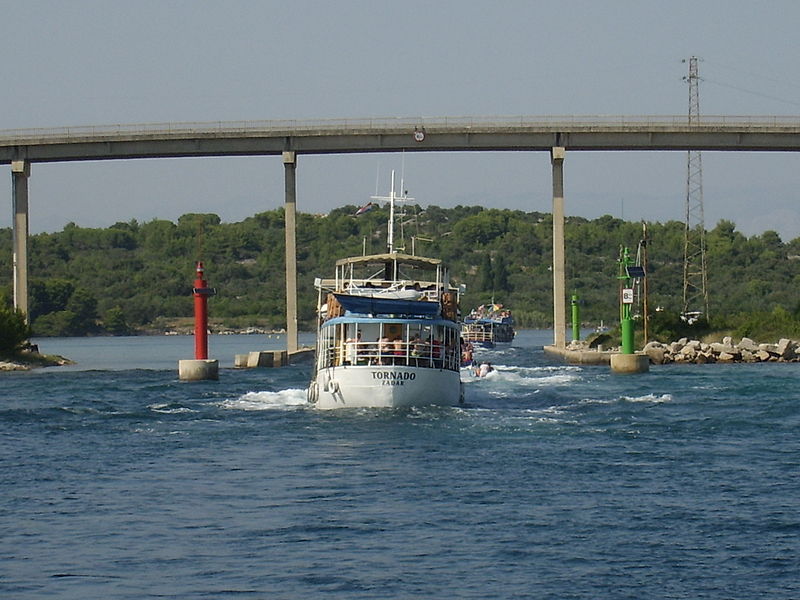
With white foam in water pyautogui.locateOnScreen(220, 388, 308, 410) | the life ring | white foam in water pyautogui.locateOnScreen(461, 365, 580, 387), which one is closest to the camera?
the life ring

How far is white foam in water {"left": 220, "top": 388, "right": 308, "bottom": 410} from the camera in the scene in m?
55.2

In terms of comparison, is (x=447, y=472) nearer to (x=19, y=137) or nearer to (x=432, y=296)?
(x=432, y=296)

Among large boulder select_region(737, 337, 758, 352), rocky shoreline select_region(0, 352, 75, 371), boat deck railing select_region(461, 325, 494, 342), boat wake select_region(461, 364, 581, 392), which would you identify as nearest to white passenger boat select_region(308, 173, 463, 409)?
boat wake select_region(461, 364, 581, 392)

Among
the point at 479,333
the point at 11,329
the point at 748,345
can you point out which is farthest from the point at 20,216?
the point at 479,333

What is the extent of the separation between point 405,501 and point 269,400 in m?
29.2

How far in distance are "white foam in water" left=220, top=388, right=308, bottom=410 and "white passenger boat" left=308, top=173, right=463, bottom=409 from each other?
2627 millimetres

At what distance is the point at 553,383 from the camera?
68.9 metres

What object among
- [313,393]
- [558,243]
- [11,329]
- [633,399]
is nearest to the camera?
[313,393]

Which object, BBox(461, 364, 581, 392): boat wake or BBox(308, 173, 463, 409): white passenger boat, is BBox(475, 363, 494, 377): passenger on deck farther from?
BBox(308, 173, 463, 409): white passenger boat

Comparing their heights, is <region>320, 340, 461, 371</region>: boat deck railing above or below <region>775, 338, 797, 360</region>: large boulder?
above

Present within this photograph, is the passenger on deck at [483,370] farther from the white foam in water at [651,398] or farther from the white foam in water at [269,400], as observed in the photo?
the white foam in water at [651,398]

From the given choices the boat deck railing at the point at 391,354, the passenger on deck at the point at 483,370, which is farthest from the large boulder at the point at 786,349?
the boat deck railing at the point at 391,354

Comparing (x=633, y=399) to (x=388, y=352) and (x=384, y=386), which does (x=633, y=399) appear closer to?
(x=388, y=352)

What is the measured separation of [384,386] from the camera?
48406mm
